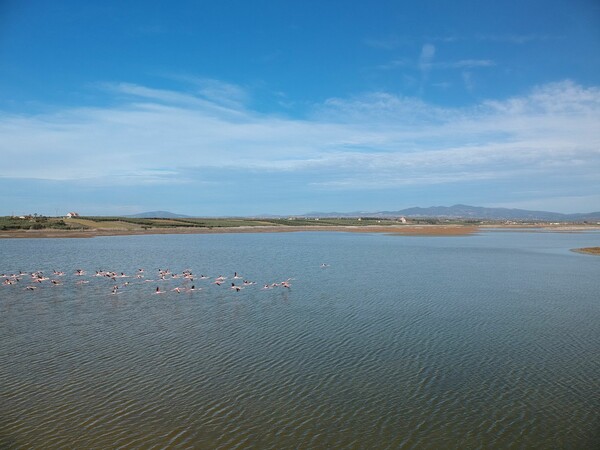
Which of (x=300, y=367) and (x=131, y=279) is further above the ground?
(x=131, y=279)

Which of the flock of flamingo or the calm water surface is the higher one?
the flock of flamingo

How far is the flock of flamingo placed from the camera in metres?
28.0

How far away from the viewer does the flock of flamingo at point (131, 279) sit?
1104 inches

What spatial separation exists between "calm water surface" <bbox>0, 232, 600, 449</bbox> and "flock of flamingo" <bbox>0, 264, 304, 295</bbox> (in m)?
0.95

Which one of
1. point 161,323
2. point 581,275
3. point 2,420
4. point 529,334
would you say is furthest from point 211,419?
point 581,275

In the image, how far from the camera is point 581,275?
3425 centimetres

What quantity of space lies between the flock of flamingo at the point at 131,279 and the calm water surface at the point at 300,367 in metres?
0.95

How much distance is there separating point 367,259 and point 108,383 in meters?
35.6

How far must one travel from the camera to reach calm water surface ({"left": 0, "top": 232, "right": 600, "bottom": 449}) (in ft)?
33.1

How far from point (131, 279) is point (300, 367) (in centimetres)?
2120

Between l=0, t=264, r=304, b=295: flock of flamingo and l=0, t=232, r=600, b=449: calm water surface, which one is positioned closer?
l=0, t=232, r=600, b=449: calm water surface

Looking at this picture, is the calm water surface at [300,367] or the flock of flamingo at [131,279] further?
the flock of flamingo at [131,279]

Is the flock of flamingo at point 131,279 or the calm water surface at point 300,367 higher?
the flock of flamingo at point 131,279

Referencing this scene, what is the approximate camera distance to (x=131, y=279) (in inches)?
1240
